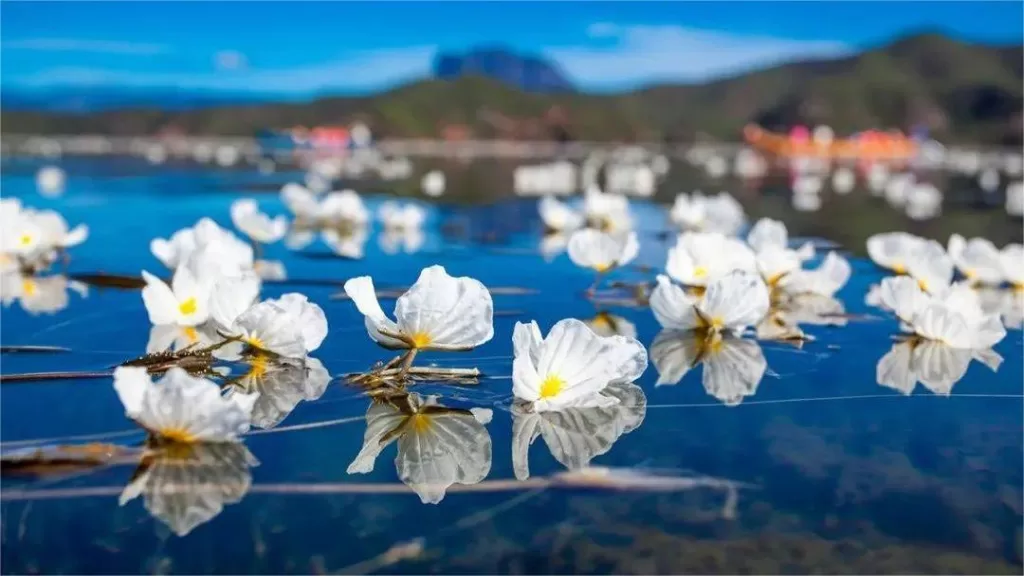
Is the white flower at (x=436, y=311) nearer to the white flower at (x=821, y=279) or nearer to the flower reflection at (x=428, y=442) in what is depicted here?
the flower reflection at (x=428, y=442)

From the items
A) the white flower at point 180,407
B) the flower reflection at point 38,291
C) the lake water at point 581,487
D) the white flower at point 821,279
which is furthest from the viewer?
the white flower at point 821,279

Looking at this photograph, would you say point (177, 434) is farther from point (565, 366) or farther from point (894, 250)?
point (894, 250)

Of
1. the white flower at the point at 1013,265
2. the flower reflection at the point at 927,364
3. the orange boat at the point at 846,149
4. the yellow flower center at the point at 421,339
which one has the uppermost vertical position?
the orange boat at the point at 846,149

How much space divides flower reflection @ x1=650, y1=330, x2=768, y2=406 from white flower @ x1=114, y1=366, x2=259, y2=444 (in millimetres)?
958

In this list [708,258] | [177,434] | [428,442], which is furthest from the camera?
[708,258]

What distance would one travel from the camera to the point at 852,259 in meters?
4.68

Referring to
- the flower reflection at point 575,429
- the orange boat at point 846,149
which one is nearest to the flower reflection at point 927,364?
the flower reflection at point 575,429

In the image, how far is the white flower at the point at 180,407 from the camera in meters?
1.45

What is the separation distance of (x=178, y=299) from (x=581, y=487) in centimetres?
138

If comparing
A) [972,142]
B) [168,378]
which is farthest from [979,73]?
[168,378]

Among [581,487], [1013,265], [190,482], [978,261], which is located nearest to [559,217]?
[978,261]

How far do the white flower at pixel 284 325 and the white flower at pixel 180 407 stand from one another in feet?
1.51

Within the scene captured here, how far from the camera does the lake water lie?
126cm

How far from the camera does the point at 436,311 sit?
1.84 meters
